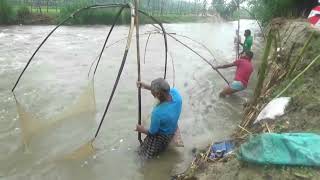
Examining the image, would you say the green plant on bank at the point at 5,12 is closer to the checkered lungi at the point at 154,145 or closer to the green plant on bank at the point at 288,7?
the green plant on bank at the point at 288,7

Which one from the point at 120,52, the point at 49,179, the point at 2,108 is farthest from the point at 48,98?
the point at 120,52

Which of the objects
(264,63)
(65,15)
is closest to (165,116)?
(264,63)

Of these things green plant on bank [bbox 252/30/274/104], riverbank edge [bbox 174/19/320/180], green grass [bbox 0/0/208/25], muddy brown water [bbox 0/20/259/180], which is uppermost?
green grass [bbox 0/0/208/25]

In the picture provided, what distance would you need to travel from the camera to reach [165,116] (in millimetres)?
5906

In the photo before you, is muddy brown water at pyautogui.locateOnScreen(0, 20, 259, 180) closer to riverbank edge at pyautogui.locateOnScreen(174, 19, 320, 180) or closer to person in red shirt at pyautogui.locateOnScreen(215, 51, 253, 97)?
person in red shirt at pyautogui.locateOnScreen(215, 51, 253, 97)

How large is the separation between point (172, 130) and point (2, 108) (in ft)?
15.0

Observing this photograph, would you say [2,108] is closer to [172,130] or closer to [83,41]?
[172,130]

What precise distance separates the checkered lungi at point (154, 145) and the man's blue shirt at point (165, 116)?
0.41ft

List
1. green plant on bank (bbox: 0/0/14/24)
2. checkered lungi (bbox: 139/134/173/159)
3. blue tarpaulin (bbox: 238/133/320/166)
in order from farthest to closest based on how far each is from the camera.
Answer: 1. green plant on bank (bbox: 0/0/14/24)
2. checkered lungi (bbox: 139/134/173/159)
3. blue tarpaulin (bbox: 238/133/320/166)

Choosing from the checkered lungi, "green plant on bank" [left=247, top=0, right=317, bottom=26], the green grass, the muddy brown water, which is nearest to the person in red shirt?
the muddy brown water

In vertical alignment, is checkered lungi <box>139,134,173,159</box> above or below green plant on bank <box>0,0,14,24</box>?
below

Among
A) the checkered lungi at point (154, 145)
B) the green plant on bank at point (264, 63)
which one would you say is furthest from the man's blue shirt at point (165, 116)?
the green plant on bank at point (264, 63)

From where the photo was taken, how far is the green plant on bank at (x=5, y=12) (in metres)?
28.0

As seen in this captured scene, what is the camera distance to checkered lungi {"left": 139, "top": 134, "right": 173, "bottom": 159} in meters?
6.18
